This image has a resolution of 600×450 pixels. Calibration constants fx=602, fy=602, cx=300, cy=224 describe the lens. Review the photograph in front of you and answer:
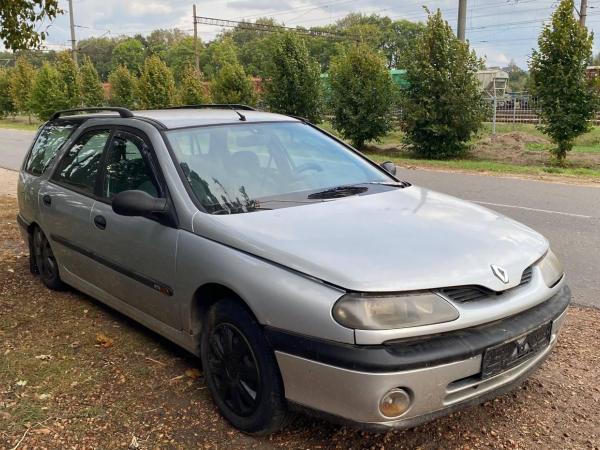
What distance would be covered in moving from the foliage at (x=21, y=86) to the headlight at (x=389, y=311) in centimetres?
4716

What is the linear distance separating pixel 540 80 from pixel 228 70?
13.9 meters

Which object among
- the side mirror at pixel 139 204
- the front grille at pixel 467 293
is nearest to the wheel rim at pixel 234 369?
the side mirror at pixel 139 204

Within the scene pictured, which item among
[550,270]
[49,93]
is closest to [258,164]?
[550,270]

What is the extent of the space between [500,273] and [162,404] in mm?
1916

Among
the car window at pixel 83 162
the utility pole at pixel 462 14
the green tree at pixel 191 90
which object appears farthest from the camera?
the green tree at pixel 191 90

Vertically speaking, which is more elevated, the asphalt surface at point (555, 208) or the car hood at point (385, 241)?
the car hood at point (385, 241)

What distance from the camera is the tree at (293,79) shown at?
2234 cm

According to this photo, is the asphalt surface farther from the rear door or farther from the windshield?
the rear door

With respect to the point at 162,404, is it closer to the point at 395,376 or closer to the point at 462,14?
the point at 395,376

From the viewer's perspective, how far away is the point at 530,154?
19.0 meters

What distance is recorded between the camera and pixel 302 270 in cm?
262

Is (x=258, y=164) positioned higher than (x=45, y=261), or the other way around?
(x=258, y=164)

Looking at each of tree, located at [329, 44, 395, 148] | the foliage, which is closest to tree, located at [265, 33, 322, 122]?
tree, located at [329, 44, 395, 148]

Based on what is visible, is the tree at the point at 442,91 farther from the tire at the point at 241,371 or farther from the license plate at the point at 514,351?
the tire at the point at 241,371
